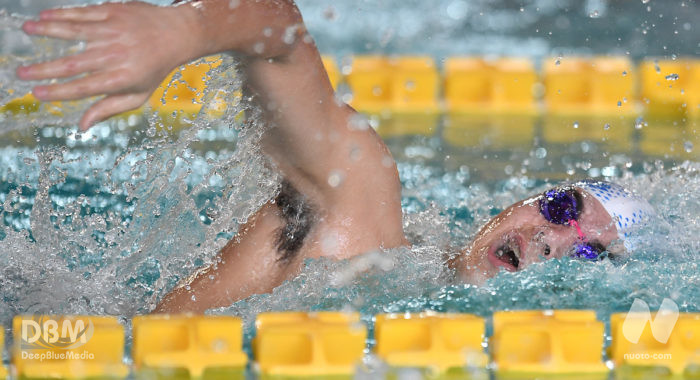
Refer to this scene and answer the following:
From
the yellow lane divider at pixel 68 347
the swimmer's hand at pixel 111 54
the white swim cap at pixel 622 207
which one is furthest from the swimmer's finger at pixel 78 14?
the white swim cap at pixel 622 207

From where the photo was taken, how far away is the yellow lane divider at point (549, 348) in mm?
1596

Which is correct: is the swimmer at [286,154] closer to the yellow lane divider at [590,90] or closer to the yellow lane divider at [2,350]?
the yellow lane divider at [2,350]

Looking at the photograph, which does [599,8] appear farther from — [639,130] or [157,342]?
[157,342]

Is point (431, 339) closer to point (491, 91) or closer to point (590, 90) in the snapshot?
point (491, 91)

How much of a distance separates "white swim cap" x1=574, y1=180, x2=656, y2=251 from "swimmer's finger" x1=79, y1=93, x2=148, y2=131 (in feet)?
3.77

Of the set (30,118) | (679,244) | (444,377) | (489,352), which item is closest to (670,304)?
(679,244)

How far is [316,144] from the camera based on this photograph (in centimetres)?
150

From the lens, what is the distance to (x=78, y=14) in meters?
1.05

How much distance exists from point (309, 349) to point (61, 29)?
0.79m

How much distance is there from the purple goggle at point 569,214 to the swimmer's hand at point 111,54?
984 millimetres

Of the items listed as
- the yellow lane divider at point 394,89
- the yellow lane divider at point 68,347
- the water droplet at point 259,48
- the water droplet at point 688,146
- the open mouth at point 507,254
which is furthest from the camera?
the yellow lane divider at point 394,89

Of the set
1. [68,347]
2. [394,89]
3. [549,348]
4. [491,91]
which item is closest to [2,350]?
[68,347]

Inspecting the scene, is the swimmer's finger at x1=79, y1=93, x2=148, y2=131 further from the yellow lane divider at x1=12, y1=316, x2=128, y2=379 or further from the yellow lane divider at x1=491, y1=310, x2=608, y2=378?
the yellow lane divider at x1=491, y1=310, x2=608, y2=378

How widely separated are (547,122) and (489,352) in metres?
2.31
